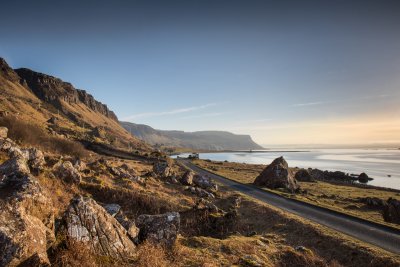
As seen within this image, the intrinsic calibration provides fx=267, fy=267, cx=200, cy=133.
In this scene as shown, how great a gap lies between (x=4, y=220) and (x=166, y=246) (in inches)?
262

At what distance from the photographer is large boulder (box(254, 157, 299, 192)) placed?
52.0m

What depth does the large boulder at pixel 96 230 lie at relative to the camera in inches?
359

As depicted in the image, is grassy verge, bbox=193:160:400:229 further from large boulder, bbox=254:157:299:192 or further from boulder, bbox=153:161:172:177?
boulder, bbox=153:161:172:177

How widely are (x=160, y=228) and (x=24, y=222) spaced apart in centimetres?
616

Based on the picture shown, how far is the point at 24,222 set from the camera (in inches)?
302

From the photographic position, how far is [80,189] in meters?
23.4

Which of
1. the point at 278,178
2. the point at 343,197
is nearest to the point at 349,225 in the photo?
the point at 278,178

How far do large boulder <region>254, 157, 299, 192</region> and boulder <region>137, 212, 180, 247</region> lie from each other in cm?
4183

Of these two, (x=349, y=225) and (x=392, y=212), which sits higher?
(x=392, y=212)

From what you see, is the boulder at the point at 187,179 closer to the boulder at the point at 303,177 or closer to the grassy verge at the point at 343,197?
the grassy verge at the point at 343,197

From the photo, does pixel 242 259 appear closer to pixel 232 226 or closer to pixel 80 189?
pixel 232 226

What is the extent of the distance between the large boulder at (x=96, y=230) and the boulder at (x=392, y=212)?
35.5 meters

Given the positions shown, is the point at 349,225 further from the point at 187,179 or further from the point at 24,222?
the point at 24,222

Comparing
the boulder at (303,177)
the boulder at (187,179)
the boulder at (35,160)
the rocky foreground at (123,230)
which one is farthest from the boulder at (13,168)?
the boulder at (303,177)
